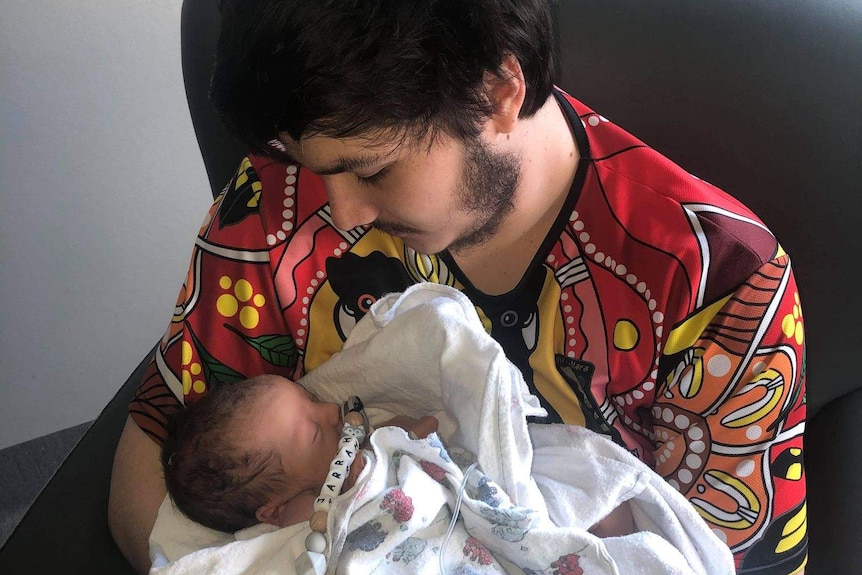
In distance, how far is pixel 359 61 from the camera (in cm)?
71

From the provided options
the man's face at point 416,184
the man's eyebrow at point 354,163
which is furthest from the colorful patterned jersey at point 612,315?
the man's eyebrow at point 354,163

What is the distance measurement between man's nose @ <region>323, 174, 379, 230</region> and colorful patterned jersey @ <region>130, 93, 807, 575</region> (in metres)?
0.17

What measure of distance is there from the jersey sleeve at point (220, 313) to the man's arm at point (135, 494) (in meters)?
0.03

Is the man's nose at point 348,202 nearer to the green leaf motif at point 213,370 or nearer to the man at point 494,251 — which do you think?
the man at point 494,251

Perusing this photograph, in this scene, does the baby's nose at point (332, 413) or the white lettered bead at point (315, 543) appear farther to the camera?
the baby's nose at point (332, 413)

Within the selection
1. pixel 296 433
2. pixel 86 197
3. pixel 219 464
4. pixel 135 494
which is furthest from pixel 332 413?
pixel 86 197

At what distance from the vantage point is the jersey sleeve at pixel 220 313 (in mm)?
1071

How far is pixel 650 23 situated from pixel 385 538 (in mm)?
816

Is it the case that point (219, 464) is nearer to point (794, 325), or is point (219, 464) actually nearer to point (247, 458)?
point (247, 458)

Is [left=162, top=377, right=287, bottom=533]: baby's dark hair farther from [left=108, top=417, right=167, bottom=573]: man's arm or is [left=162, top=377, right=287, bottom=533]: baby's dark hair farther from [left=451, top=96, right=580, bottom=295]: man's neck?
[left=451, top=96, right=580, bottom=295]: man's neck

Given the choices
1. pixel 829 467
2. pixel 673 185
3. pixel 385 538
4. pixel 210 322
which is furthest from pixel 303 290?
pixel 829 467

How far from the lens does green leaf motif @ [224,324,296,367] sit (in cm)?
112

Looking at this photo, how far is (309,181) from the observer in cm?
107

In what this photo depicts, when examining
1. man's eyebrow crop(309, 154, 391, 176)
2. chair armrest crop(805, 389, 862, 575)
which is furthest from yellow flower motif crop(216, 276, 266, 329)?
chair armrest crop(805, 389, 862, 575)
